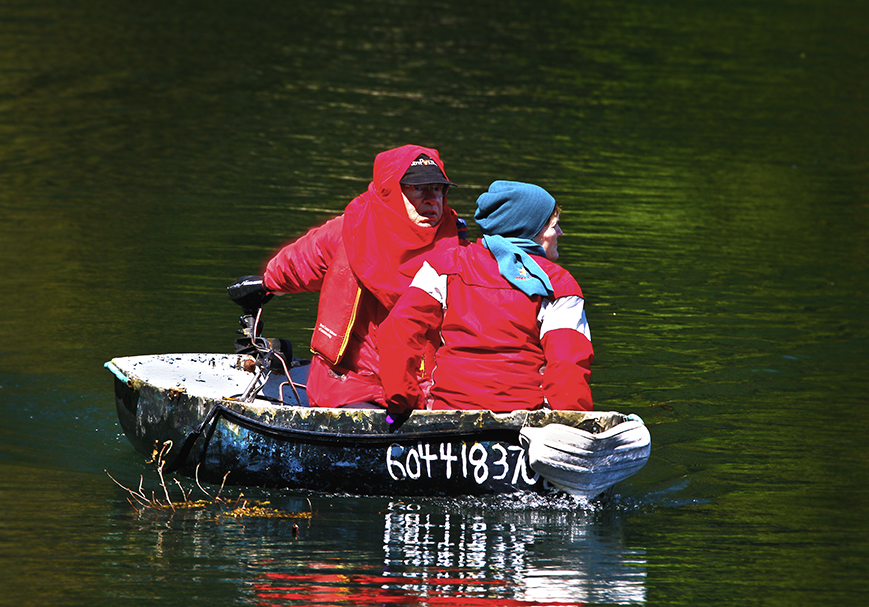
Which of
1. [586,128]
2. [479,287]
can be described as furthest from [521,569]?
[586,128]

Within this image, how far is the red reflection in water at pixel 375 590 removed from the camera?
16.0 feet

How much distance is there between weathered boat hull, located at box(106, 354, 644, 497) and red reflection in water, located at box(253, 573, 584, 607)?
32.4 inches

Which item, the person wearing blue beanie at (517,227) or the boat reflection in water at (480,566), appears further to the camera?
the person wearing blue beanie at (517,227)

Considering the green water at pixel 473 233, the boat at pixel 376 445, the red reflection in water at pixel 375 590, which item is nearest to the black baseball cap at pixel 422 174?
the boat at pixel 376 445

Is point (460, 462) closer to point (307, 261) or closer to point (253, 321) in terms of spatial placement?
point (307, 261)

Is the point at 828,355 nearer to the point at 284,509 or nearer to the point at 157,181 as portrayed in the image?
the point at 284,509

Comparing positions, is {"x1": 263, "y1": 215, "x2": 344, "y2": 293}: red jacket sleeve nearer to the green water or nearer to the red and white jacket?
the red and white jacket

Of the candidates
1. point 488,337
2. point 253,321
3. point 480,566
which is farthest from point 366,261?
point 480,566

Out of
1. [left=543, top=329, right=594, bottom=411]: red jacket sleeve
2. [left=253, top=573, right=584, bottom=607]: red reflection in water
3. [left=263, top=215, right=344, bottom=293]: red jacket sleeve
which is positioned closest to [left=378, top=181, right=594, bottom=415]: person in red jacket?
[left=543, top=329, right=594, bottom=411]: red jacket sleeve

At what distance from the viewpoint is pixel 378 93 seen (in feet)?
59.7

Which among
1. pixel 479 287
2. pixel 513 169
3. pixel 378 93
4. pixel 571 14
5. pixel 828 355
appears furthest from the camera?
pixel 571 14

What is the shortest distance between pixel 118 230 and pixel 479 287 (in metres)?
6.22

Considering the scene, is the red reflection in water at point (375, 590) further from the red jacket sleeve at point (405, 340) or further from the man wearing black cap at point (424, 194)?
the man wearing black cap at point (424, 194)

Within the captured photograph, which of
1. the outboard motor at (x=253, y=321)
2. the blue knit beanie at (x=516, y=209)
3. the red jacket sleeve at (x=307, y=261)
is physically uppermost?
the blue knit beanie at (x=516, y=209)
